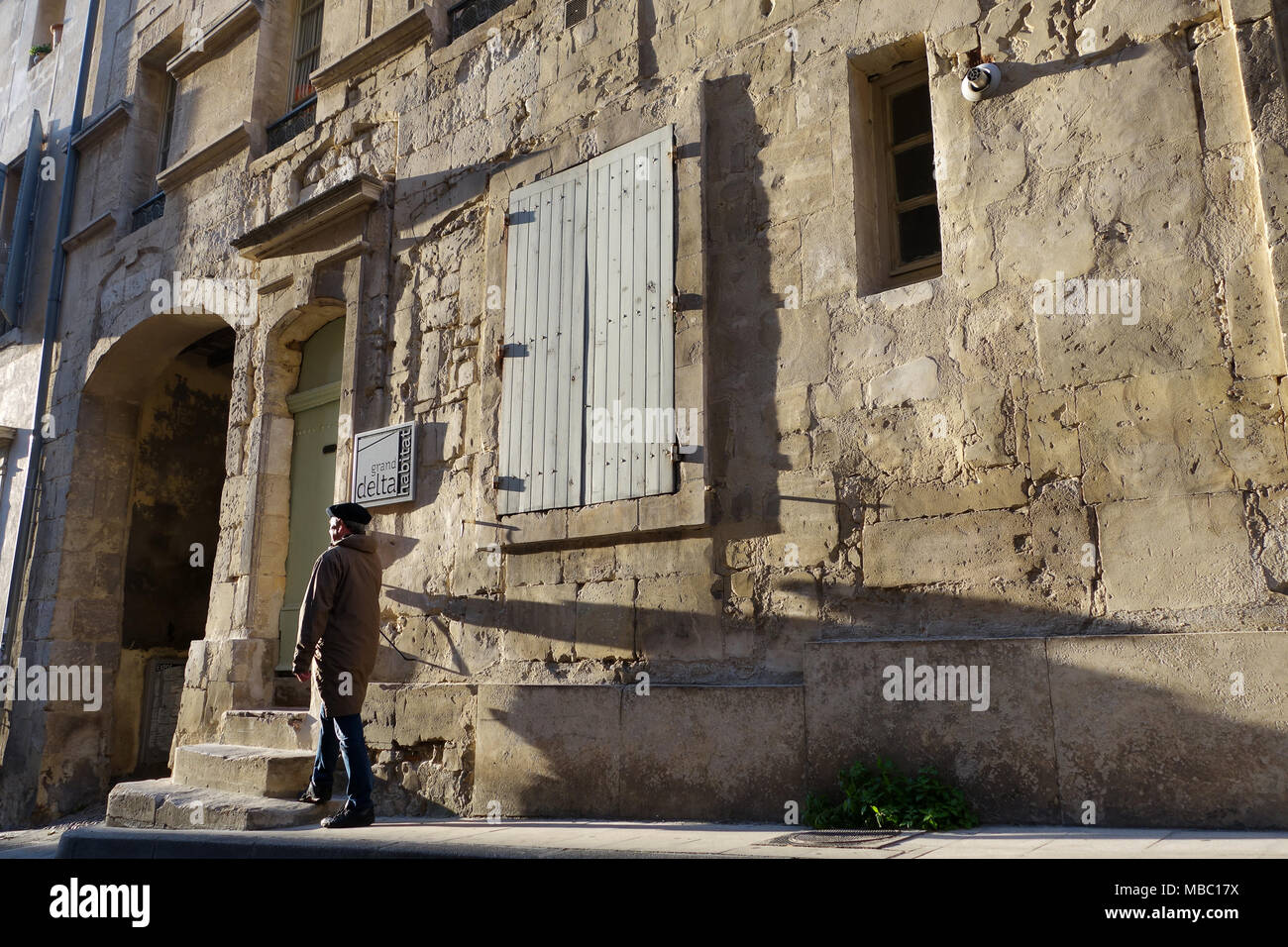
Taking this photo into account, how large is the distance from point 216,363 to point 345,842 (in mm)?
7874

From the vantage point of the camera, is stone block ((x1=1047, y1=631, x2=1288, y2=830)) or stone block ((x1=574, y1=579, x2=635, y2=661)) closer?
stone block ((x1=1047, y1=631, x2=1288, y2=830))

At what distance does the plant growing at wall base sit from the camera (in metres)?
3.97

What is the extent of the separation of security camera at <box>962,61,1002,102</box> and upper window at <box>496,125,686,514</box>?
161 cm

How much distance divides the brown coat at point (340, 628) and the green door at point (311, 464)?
2434 millimetres

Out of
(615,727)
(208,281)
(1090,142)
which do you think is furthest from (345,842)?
(208,281)

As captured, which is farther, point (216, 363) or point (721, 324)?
point (216, 363)

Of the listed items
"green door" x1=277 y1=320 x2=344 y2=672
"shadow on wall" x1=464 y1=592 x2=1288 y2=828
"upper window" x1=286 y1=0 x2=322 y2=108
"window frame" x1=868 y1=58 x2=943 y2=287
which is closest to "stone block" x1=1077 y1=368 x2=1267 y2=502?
"shadow on wall" x1=464 y1=592 x2=1288 y2=828

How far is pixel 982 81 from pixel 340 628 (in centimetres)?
387

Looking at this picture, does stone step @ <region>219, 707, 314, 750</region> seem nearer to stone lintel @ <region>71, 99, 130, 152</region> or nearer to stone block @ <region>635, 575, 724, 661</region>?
stone block @ <region>635, 575, 724, 661</region>

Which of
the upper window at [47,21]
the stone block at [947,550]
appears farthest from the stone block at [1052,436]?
the upper window at [47,21]

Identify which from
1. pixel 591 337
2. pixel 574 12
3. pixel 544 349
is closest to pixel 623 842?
pixel 591 337

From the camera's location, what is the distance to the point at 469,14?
7.22 metres

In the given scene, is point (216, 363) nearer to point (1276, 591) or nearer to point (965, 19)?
point (965, 19)
